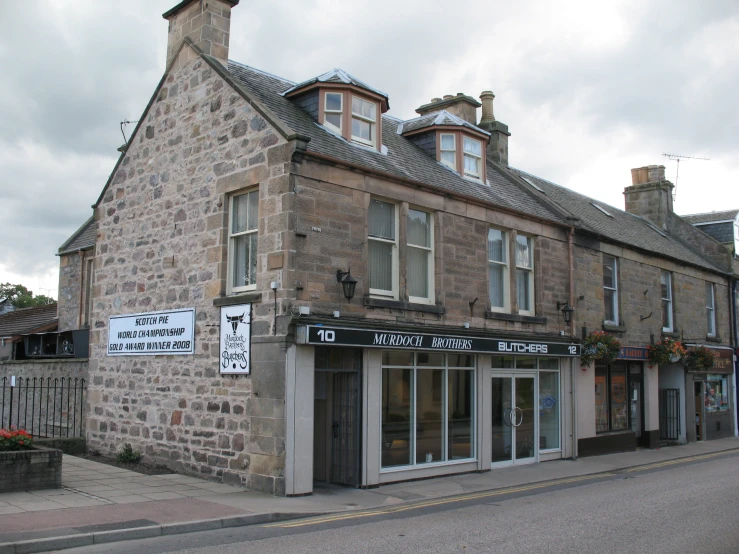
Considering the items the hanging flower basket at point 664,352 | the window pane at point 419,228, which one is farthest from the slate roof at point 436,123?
the hanging flower basket at point 664,352

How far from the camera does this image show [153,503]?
10.9 m

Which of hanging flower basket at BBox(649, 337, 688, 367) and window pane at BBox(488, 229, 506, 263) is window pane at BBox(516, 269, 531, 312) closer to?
window pane at BBox(488, 229, 506, 263)

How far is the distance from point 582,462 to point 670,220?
15.4 meters

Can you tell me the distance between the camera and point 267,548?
28.0ft

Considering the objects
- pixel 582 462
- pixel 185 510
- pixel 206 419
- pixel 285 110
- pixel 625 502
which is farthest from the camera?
pixel 582 462

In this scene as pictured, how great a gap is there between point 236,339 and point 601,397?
12.2 m

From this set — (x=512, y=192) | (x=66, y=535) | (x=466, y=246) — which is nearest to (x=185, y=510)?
(x=66, y=535)

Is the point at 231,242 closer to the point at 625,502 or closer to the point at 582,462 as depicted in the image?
the point at 625,502

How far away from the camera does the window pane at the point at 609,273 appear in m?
21.3

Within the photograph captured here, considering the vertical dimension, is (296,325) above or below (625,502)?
above

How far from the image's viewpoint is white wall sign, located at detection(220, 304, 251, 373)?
12977mm

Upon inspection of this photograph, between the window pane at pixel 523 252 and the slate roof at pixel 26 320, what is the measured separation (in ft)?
54.9

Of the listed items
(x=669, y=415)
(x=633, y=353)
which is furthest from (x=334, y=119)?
(x=669, y=415)

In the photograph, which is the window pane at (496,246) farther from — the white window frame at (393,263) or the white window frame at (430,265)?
the white window frame at (393,263)
